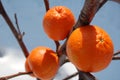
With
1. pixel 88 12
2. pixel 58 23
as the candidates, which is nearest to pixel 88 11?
pixel 88 12

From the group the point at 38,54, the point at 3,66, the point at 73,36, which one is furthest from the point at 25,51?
the point at 3,66

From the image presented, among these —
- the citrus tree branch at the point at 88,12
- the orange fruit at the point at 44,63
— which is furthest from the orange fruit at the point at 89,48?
the orange fruit at the point at 44,63

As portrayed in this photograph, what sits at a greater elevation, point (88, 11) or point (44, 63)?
point (88, 11)

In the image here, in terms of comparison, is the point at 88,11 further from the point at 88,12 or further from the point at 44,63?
the point at 44,63

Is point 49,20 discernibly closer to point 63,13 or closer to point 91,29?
point 63,13

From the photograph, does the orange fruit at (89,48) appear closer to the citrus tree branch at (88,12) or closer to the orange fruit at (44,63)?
the citrus tree branch at (88,12)
